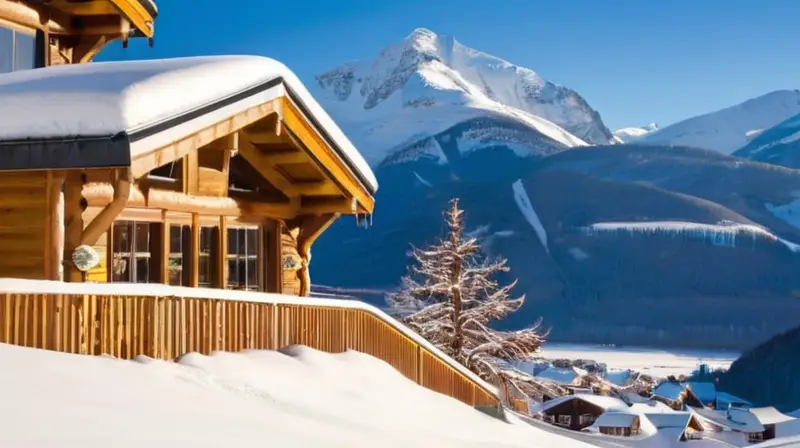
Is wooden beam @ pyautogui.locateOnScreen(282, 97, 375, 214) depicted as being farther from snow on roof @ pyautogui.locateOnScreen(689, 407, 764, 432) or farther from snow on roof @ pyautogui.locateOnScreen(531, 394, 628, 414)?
snow on roof @ pyautogui.locateOnScreen(689, 407, 764, 432)

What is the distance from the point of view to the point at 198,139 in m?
14.1

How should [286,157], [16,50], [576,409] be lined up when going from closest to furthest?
[286,157] < [16,50] < [576,409]

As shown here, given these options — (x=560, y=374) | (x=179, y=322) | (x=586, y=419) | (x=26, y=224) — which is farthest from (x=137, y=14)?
(x=560, y=374)

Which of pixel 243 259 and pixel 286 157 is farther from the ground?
pixel 286 157

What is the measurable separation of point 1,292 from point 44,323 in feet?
2.01

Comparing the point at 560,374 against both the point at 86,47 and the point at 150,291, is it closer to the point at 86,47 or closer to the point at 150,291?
the point at 86,47

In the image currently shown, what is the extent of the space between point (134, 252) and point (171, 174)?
134 cm

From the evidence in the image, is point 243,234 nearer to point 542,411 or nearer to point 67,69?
point 67,69

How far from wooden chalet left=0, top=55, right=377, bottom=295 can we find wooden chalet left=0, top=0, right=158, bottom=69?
→ 3.68m

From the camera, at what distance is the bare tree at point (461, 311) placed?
1403 inches

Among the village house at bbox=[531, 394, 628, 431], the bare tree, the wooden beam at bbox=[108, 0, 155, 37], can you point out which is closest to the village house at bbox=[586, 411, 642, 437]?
the village house at bbox=[531, 394, 628, 431]

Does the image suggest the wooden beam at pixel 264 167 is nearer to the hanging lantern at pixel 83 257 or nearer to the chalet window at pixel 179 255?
the chalet window at pixel 179 255

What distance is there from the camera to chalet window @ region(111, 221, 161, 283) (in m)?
15.6

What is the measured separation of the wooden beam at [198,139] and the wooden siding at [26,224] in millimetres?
1286
